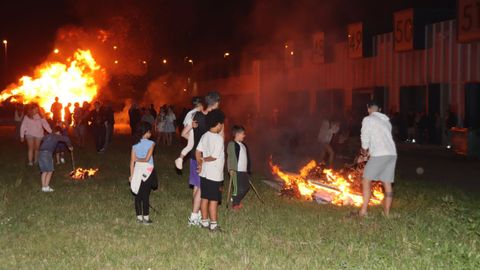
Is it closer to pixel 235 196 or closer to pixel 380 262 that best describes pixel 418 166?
pixel 235 196

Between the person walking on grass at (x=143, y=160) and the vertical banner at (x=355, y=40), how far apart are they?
26.8 metres

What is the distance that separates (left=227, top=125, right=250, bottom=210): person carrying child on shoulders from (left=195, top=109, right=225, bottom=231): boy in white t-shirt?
1681 mm

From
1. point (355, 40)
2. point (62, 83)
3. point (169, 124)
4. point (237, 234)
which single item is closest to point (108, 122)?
point (169, 124)

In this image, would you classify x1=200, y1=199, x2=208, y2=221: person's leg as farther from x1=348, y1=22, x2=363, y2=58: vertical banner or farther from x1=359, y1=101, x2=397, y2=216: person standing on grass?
x1=348, y1=22, x2=363, y2=58: vertical banner

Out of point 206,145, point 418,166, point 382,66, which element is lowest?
point 418,166

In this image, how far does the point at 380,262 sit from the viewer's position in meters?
6.72

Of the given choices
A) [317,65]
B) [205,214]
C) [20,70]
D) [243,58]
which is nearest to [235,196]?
[205,214]

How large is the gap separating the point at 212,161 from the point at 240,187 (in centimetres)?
230

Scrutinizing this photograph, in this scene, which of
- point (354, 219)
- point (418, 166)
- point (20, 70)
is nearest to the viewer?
point (354, 219)

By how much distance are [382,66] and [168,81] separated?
25919 mm

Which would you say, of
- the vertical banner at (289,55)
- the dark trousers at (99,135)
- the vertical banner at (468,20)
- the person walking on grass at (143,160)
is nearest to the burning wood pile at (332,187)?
the person walking on grass at (143,160)

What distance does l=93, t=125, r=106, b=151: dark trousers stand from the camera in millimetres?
21828

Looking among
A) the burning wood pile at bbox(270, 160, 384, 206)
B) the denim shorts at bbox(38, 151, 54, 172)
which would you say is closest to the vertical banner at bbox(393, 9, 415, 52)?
the burning wood pile at bbox(270, 160, 384, 206)

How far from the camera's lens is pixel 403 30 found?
101 feet
